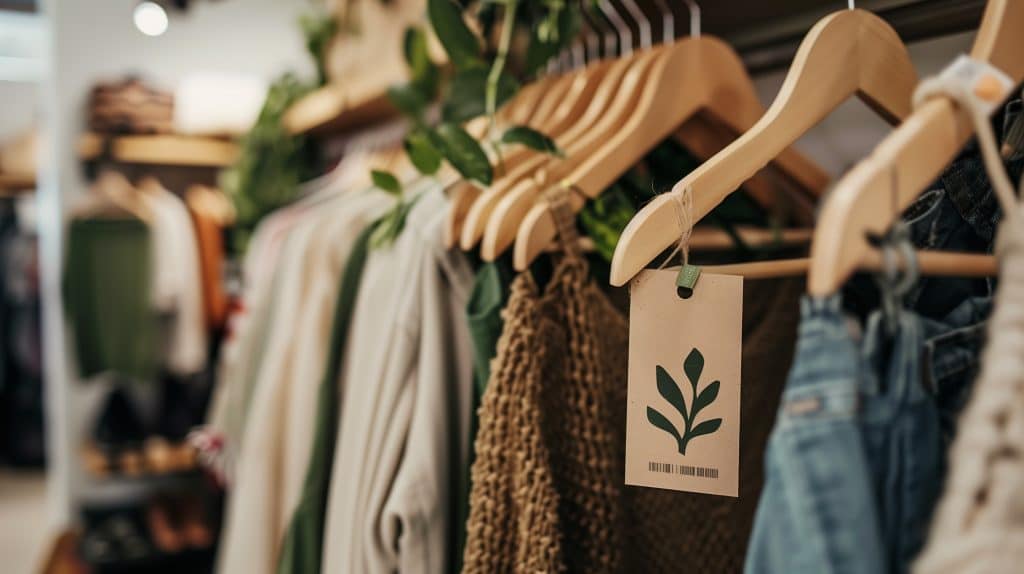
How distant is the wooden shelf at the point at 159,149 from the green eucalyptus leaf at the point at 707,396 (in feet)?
7.75

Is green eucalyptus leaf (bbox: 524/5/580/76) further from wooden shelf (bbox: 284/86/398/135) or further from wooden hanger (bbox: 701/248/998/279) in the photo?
wooden shelf (bbox: 284/86/398/135)

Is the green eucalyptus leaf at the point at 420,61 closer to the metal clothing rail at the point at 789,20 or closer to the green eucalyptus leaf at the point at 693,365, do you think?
the metal clothing rail at the point at 789,20

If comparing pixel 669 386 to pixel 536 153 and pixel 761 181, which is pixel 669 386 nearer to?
pixel 536 153

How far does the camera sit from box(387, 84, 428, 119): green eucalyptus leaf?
1.09 m

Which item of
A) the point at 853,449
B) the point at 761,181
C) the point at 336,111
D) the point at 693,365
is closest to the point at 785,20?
the point at 761,181

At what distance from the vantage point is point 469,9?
1022 mm

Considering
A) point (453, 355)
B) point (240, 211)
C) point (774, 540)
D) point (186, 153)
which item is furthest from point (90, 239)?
point (774, 540)

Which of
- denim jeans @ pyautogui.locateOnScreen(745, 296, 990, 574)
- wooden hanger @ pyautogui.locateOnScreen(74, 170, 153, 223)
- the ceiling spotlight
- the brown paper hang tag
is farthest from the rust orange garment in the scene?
denim jeans @ pyautogui.locateOnScreen(745, 296, 990, 574)

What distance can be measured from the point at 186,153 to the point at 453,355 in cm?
224

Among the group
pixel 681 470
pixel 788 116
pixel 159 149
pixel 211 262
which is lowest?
pixel 681 470

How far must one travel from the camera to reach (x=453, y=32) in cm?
83

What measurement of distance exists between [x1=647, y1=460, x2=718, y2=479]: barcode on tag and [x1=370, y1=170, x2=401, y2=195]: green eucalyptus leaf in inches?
18.3

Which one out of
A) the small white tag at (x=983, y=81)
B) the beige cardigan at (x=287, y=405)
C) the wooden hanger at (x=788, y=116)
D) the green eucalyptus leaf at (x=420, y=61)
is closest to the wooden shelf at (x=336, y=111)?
the green eucalyptus leaf at (x=420, y=61)

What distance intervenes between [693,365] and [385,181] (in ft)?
1.53
